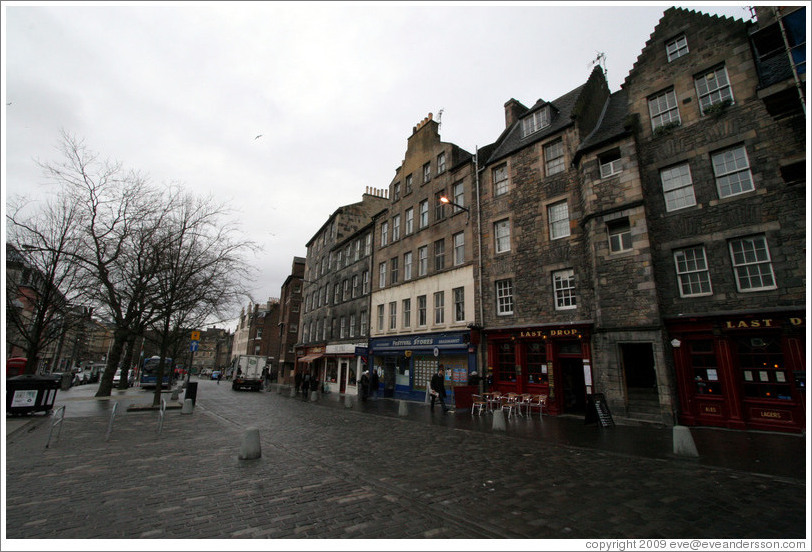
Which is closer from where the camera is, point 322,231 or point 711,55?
point 711,55

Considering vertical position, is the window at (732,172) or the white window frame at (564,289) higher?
the window at (732,172)

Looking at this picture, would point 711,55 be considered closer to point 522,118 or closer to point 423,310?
point 522,118

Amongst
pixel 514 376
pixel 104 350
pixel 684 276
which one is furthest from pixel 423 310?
pixel 104 350

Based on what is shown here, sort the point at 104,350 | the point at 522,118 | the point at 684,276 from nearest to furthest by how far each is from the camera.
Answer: the point at 684,276, the point at 522,118, the point at 104,350

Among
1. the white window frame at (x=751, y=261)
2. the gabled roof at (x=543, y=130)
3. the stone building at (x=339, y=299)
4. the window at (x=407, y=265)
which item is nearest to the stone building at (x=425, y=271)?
the window at (x=407, y=265)

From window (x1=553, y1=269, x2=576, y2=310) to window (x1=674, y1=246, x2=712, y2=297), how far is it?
365 centimetres

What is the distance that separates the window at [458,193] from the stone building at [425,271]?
0.06m

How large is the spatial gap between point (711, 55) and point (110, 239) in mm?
27653

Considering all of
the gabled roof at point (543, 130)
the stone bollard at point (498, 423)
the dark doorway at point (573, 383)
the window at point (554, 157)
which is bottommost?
the stone bollard at point (498, 423)

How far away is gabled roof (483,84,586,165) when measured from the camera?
17.5 m

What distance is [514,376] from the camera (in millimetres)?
16719

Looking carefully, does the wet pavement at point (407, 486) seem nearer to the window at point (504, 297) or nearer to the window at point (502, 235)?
the window at point (504, 297)

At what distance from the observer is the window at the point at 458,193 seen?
21467mm

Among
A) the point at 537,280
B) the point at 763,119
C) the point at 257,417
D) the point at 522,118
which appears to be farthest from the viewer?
the point at 522,118
